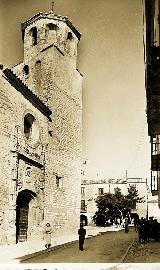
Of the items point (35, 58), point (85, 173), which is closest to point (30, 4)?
point (35, 58)

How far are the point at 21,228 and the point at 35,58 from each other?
10.6 m

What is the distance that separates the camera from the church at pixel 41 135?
1513cm

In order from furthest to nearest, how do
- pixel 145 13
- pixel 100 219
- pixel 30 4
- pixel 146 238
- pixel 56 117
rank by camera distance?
pixel 100 219 → pixel 56 117 → pixel 146 238 → pixel 30 4 → pixel 145 13

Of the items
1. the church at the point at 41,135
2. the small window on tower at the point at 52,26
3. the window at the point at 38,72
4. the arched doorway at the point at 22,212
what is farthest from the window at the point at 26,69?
the arched doorway at the point at 22,212

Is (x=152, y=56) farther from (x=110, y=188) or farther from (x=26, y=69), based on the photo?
(x=110, y=188)

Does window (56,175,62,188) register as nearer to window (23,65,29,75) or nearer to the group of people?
the group of people

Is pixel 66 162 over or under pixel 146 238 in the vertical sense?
over

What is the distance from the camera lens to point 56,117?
20.7 metres

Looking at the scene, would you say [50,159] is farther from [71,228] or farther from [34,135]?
[71,228]

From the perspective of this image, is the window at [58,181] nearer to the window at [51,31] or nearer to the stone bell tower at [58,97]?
the stone bell tower at [58,97]

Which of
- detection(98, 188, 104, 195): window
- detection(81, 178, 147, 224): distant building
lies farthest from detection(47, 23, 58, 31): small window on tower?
detection(98, 188, 104, 195): window

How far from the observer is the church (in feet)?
49.6

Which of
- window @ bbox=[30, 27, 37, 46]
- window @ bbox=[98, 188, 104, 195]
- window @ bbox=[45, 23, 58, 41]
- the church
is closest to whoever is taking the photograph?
the church

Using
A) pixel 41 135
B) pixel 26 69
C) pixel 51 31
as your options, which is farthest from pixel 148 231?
pixel 51 31
